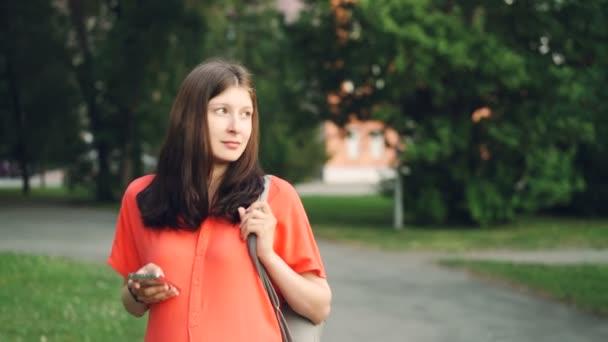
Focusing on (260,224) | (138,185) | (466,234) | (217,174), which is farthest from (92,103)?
(260,224)

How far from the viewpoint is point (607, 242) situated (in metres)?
17.1

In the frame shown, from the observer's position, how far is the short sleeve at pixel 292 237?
2.69 meters

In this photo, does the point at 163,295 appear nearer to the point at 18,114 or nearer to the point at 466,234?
the point at 466,234

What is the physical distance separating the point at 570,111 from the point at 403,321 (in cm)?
1104

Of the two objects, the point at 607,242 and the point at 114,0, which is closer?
the point at 607,242

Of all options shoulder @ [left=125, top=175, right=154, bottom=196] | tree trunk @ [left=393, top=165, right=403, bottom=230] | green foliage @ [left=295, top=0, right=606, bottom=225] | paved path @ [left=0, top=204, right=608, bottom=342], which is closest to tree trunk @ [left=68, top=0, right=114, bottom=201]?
green foliage @ [left=295, top=0, right=606, bottom=225]

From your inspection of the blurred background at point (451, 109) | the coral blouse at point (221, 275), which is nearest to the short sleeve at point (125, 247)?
the coral blouse at point (221, 275)

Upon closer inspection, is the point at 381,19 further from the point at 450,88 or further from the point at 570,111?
the point at 570,111

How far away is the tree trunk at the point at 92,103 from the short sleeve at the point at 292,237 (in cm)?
2639

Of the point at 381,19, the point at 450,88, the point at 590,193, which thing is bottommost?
the point at 590,193

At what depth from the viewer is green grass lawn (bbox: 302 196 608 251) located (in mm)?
16531

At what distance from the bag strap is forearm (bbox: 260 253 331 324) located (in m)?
0.02

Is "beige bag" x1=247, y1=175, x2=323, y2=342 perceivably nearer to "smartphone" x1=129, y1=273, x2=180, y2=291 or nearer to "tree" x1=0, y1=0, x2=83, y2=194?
"smartphone" x1=129, y1=273, x2=180, y2=291

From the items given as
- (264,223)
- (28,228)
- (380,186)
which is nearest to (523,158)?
(380,186)
